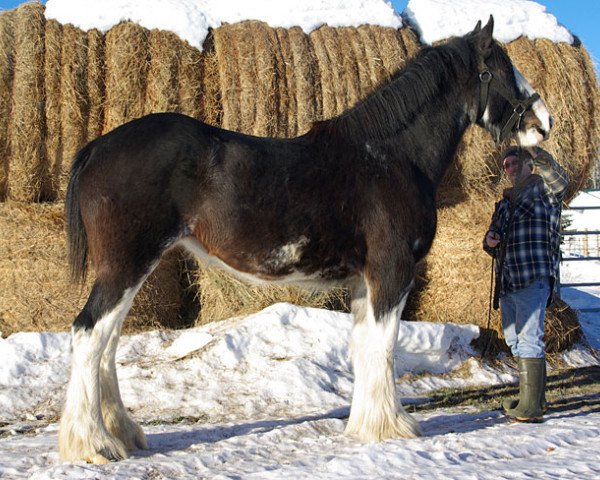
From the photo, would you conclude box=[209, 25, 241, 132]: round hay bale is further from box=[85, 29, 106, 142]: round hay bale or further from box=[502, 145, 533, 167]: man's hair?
box=[502, 145, 533, 167]: man's hair

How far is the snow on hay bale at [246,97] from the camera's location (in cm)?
626

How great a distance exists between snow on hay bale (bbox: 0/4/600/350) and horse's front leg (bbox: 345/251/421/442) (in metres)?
2.23

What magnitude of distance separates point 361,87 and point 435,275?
216cm

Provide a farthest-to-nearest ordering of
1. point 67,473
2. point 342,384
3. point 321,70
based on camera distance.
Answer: point 321,70 → point 342,384 → point 67,473

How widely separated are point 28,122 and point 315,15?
3.18m

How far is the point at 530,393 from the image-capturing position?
14.4 ft

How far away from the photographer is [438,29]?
717cm

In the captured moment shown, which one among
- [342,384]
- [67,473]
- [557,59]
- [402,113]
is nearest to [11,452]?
[67,473]

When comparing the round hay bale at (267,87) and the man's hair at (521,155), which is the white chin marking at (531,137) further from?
the round hay bale at (267,87)

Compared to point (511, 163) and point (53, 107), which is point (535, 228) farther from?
point (53, 107)

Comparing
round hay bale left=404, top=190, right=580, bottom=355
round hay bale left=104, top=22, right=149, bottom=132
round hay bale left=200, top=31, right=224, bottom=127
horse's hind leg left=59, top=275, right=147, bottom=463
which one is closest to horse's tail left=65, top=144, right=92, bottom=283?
horse's hind leg left=59, top=275, right=147, bottom=463

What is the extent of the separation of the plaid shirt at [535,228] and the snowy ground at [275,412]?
0.99 m

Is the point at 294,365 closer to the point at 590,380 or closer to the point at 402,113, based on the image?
the point at 402,113

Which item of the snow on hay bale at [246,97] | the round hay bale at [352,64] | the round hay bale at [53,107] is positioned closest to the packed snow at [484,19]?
the snow on hay bale at [246,97]
